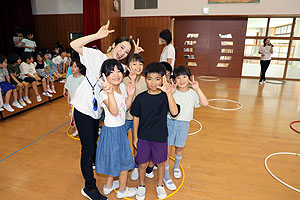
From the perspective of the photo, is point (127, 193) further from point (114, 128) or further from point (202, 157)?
point (202, 157)

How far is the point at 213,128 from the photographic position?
4.15m

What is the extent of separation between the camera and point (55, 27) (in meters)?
10.2

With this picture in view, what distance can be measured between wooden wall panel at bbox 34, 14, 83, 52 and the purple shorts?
941 cm

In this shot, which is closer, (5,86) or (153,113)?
(153,113)

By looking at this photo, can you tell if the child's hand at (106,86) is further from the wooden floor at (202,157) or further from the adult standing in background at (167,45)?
the adult standing in background at (167,45)

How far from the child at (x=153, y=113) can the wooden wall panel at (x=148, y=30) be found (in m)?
8.41

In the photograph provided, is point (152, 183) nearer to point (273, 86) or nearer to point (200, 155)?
point (200, 155)

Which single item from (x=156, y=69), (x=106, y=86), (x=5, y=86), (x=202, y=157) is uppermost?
(x=156, y=69)

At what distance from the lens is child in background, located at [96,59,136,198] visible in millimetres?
1868

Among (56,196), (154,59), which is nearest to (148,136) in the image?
(56,196)

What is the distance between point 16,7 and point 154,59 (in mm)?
6568

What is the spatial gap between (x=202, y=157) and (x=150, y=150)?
1.31 meters

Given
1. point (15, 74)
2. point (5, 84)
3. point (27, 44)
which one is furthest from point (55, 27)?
point (5, 84)

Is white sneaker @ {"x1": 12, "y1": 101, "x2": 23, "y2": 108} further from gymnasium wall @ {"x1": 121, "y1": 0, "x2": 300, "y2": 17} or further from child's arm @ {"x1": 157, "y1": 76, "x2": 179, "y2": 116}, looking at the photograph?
gymnasium wall @ {"x1": 121, "y1": 0, "x2": 300, "y2": 17}
